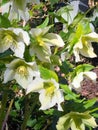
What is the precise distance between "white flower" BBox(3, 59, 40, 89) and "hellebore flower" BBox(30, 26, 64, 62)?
0.12 ft

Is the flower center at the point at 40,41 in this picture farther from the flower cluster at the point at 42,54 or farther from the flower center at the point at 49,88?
the flower center at the point at 49,88

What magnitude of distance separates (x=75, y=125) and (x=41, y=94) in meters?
0.17

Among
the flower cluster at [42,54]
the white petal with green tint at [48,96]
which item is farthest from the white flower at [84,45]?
the white petal with green tint at [48,96]

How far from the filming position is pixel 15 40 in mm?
1096

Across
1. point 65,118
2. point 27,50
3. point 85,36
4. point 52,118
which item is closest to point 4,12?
point 27,50

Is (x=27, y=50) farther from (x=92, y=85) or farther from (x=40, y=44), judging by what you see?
(x=92, y=85)

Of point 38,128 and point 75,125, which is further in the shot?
→ point 38,128

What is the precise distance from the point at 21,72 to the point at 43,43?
11 centimetres

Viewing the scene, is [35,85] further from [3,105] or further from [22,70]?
[3,105]

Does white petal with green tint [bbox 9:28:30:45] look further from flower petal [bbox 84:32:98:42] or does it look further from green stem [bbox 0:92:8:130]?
green stem [bbox 0:92:8:130]

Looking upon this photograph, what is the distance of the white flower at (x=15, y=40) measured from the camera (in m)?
1.04

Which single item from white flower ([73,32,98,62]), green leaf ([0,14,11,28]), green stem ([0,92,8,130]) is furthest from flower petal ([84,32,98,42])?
green stem ([0,92,8,130])

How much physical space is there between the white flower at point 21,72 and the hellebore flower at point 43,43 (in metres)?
0.04

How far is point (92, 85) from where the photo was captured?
292cm
